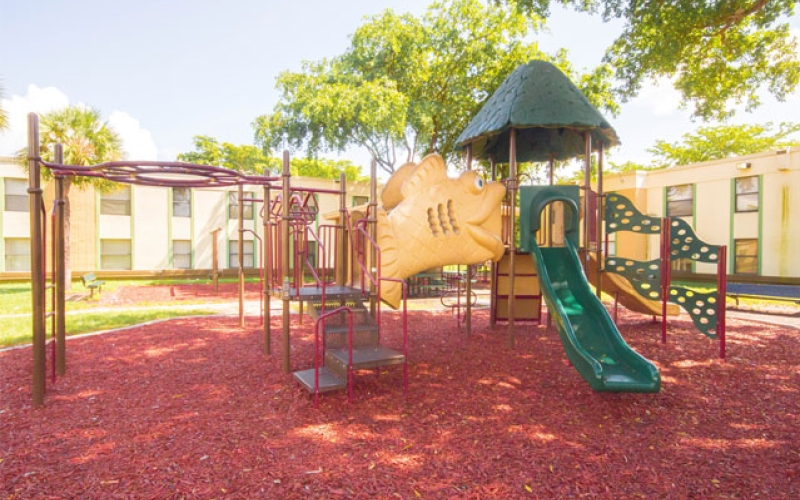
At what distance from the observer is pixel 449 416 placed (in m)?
4.97

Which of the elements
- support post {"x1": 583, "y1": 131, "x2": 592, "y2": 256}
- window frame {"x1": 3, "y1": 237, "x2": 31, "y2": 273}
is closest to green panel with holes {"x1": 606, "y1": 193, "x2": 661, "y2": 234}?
support post {"x1": 583, "y1": 131, "x2": 592, "y2": 256}

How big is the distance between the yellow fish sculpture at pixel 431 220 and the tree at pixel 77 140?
15.0 metres

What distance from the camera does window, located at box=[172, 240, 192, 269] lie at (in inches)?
993

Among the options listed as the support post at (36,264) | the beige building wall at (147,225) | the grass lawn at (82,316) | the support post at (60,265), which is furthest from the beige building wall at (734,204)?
the support post at (36,264)

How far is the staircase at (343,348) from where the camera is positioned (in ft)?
17.3

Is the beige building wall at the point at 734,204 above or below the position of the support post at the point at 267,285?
above

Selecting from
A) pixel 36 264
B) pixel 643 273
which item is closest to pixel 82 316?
pixel 36 264

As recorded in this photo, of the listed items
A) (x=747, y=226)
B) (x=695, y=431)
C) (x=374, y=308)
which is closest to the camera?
(x=695, y=431)

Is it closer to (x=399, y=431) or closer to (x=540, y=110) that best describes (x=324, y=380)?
(x=399, y=431)

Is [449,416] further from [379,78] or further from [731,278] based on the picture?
[731,278]

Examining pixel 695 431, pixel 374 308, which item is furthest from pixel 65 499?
pixel 695 431

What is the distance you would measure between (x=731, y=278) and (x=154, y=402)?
26522 mm

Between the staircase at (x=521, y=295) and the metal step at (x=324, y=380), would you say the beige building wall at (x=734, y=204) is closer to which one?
the staircase at (x=521, y=295)

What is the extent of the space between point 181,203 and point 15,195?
727cm
